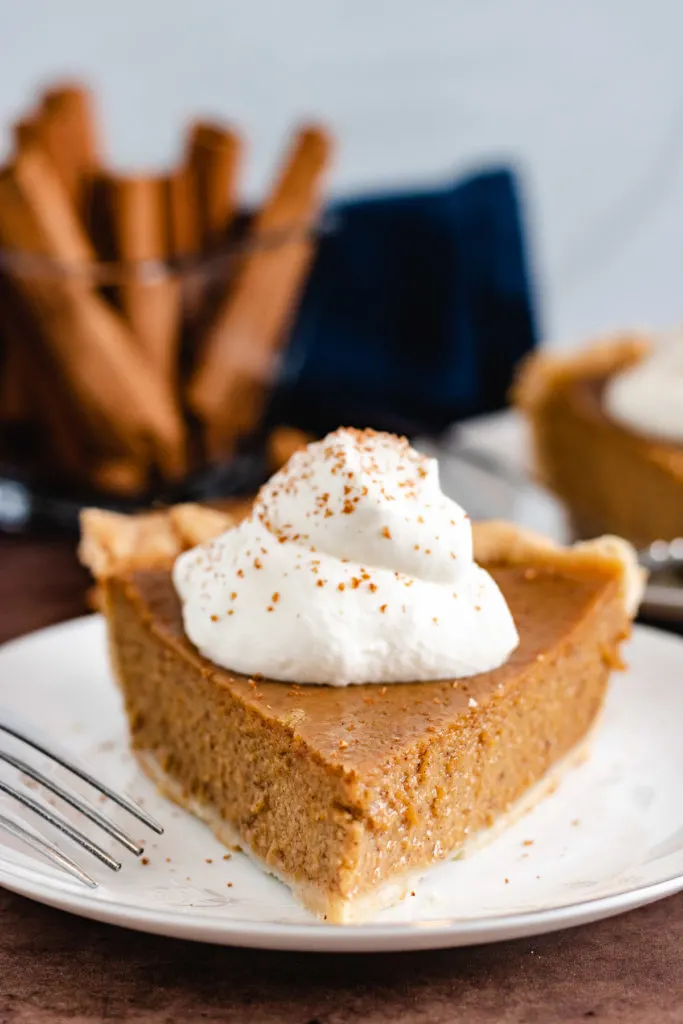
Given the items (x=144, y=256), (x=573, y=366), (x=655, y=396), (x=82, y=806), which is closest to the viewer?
(x=82, y=806)

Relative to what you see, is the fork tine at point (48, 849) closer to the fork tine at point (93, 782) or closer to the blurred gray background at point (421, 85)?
Result: the fork tine at point (93, 782)

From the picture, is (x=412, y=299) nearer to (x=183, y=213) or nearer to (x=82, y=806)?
(x=183, y=213)

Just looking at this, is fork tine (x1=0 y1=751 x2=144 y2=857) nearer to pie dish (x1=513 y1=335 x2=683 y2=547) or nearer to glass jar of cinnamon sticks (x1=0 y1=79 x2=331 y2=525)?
glass jar of cinnamon sticks (x1=0 y1=79 x2=331 y2=525)

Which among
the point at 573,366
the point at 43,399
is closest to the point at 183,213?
the point at 43,399

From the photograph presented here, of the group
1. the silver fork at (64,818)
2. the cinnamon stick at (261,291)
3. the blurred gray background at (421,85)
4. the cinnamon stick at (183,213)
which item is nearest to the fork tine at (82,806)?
the silver fork at (64,818)

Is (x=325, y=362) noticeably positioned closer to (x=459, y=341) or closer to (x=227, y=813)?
(x=459, y=341)
